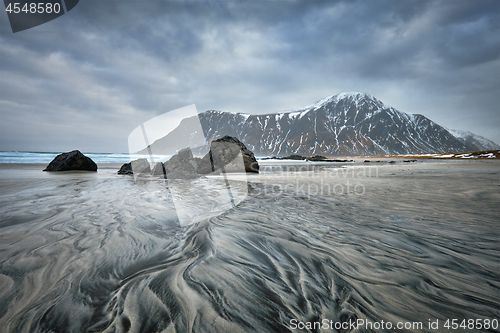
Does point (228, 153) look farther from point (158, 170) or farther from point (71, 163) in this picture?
point (71, 163)

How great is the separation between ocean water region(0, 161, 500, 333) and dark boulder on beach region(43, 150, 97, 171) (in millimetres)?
12122

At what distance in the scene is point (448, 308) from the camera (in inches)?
Result: 56.7


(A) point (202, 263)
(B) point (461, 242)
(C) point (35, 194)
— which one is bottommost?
(B) point (461, 242)

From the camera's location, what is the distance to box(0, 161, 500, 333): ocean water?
1.36 metres

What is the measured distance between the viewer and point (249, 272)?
6.43 ft

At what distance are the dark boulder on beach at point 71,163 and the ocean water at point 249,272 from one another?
12122mm

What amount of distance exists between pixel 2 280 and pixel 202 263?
68.9 inches

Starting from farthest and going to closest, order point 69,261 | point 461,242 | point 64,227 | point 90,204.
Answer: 1. point 90,204
2. point 64,227
3. point 461,242
4. point 69,261

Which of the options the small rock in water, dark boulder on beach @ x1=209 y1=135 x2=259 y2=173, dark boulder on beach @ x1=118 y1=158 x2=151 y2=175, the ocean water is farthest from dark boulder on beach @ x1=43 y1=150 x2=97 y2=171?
the ocean water

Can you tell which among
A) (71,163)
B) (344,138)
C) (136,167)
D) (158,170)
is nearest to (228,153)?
(158,170)

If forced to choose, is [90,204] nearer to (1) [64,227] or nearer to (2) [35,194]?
(1) [64,227]

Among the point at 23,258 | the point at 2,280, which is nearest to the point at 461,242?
the point at 2,280

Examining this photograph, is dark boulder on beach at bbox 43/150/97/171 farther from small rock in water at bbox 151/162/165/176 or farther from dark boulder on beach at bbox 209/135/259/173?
dark boulder on beach at bbox 209/135/259/173

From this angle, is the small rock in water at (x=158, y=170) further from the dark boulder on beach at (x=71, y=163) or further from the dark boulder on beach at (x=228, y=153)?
the dark boulder on beach at (x=71, y=163)
